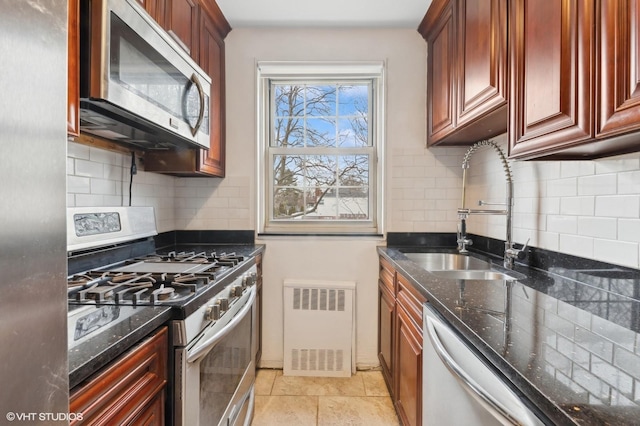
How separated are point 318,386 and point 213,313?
1296 mm

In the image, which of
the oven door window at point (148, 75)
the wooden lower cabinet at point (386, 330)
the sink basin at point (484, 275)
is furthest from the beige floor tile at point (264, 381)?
the oven door window at point (148, 75)

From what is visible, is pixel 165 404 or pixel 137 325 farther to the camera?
pixel 165 404

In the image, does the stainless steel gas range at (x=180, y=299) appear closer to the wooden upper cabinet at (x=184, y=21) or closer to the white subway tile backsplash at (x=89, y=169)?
the white subway tile backsplash at (x=89, y=169)

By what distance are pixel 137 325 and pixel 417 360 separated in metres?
1.06

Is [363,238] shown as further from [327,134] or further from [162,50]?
[162,50]

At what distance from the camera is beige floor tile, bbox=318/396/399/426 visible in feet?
6.04

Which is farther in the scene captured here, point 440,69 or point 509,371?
point 440,69

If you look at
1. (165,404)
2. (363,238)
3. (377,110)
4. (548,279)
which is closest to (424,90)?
(377,110)

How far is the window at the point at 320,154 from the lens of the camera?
8.52 ft

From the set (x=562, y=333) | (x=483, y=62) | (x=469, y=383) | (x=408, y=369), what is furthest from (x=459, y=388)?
(x=483, y=62)

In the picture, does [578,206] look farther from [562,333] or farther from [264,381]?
[264,381]

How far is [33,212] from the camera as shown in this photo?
0.43m

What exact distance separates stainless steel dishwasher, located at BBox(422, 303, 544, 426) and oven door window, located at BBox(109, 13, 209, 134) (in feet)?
4.17

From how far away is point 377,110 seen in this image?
2523 millimetres
